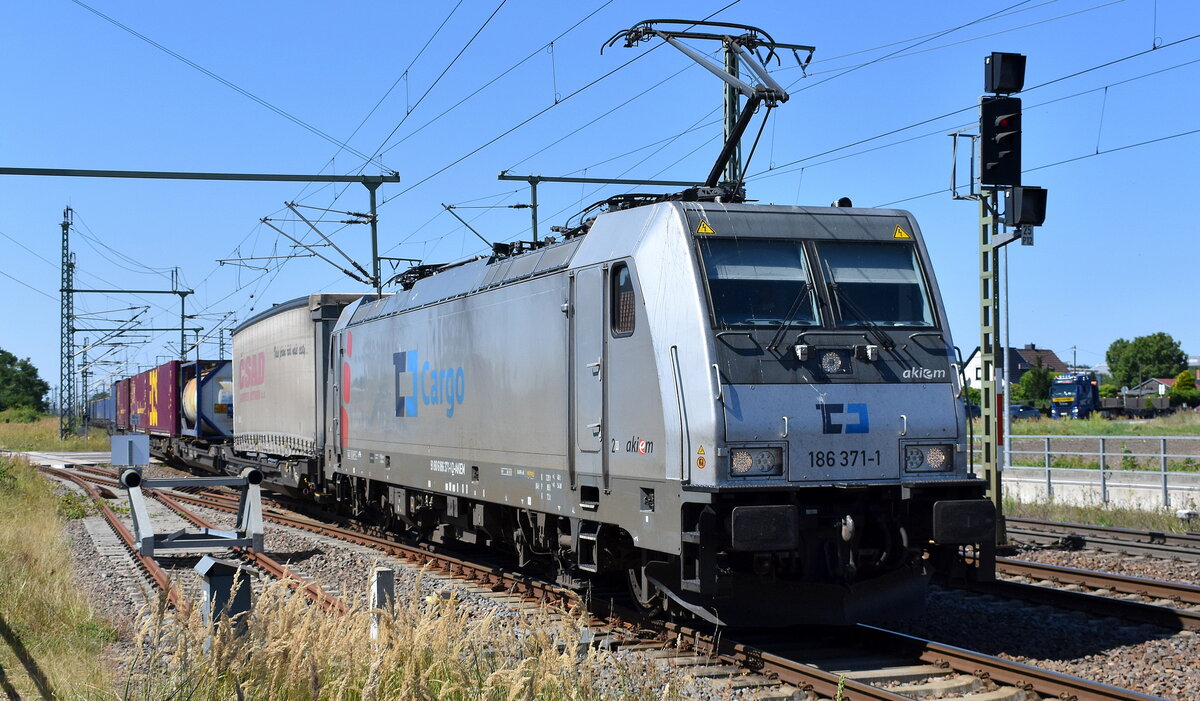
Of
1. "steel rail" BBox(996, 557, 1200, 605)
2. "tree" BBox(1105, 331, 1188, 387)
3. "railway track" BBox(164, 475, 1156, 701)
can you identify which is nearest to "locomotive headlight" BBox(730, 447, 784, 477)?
"railway track" BBox(164, 475, 1156, 701)

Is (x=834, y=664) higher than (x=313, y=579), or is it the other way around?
(x=834, y=664)

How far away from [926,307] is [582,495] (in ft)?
10.6

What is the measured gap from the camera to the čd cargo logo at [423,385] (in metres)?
12.9

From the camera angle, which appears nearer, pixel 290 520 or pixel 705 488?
pixel 705 488

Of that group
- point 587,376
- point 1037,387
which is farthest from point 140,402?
point 1037,387

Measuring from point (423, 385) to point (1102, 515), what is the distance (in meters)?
10.8

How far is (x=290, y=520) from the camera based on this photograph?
20.5 meters

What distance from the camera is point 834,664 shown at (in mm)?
8289

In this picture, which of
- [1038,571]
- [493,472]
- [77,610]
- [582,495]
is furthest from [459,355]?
[1038,571]

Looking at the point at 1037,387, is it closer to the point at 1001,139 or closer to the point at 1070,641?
the point at 1001,139

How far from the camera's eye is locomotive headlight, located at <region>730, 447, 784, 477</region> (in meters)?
8.06

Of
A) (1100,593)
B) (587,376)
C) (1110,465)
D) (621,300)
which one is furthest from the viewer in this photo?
(1110,465)

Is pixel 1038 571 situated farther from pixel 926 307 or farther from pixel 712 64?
pixel 712 64

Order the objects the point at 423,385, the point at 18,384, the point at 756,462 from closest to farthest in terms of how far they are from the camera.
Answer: the point at 756,462, the point at 423,385, the point at 18,384
